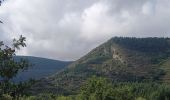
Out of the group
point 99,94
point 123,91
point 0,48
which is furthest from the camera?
point 123,91

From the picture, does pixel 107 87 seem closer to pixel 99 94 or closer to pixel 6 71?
pixel 99 94

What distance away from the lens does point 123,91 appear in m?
146

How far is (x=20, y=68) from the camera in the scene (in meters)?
34.1

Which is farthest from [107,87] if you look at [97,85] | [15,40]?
[15,40]

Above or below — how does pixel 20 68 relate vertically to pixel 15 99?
above

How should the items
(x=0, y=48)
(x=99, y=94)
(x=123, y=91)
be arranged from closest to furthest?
(x=0, y=48), (x=99, y=94), (x=123, y=91)

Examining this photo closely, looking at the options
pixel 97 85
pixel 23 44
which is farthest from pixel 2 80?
pixel 97 85

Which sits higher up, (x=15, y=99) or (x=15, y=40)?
(x=15, y=40)

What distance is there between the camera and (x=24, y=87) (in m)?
34.0

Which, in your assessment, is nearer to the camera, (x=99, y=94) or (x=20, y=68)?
(x=20, y=68)

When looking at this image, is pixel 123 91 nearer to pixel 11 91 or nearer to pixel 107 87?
pixel 107 87

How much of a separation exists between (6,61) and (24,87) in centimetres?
237

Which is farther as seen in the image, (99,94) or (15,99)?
(99,94)

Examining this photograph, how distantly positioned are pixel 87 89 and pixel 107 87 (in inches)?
228
